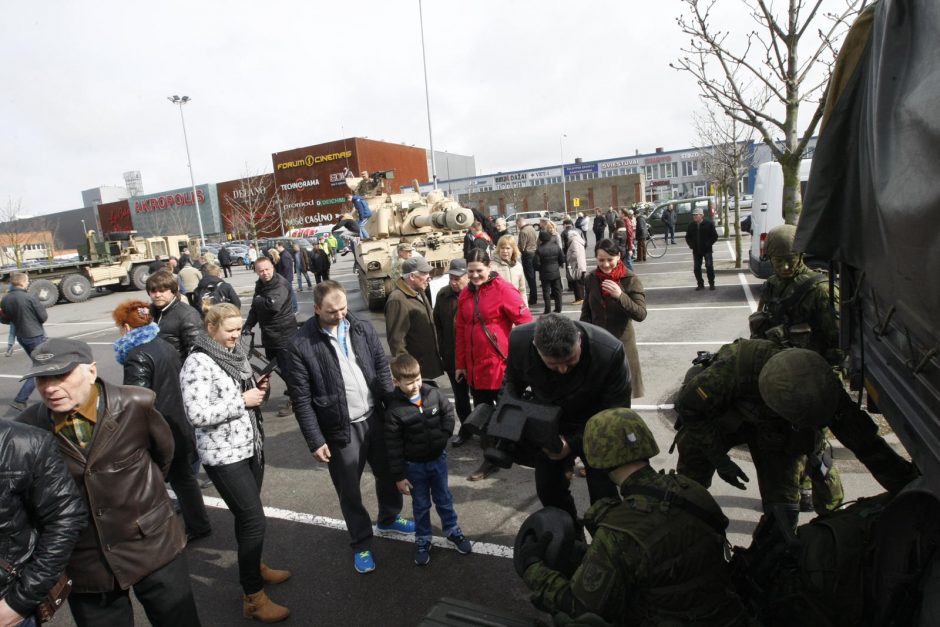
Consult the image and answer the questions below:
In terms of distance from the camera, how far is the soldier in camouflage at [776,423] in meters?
2.52

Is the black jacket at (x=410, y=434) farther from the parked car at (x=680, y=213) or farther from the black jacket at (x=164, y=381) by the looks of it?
the parked car at (x=680, y=213)

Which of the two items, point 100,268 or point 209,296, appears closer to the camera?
point 209,296

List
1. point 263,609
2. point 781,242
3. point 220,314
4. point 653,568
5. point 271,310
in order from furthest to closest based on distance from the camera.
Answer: point 271,310 → point 781,242 → point 220,314 → point 263,609 → point 653,568

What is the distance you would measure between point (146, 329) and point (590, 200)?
199ft

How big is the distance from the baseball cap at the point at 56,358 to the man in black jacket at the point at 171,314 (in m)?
2.41

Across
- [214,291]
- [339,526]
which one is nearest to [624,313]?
[339,526]

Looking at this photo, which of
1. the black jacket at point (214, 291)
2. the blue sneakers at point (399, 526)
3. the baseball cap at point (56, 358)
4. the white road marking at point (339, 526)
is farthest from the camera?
the black jacket at point (214, 291)

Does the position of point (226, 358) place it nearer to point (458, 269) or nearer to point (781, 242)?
point (458, 269)

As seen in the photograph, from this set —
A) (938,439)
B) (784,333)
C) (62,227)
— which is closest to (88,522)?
(938,439)

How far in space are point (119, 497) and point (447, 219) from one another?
10.5 m

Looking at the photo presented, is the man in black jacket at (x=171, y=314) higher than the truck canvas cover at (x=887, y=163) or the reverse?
the reverse

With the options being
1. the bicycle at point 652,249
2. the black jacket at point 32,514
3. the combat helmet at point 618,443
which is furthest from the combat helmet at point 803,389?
the bicycle at point 652,249

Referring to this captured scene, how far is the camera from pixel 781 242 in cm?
423

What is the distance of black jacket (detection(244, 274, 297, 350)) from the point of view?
659cm
